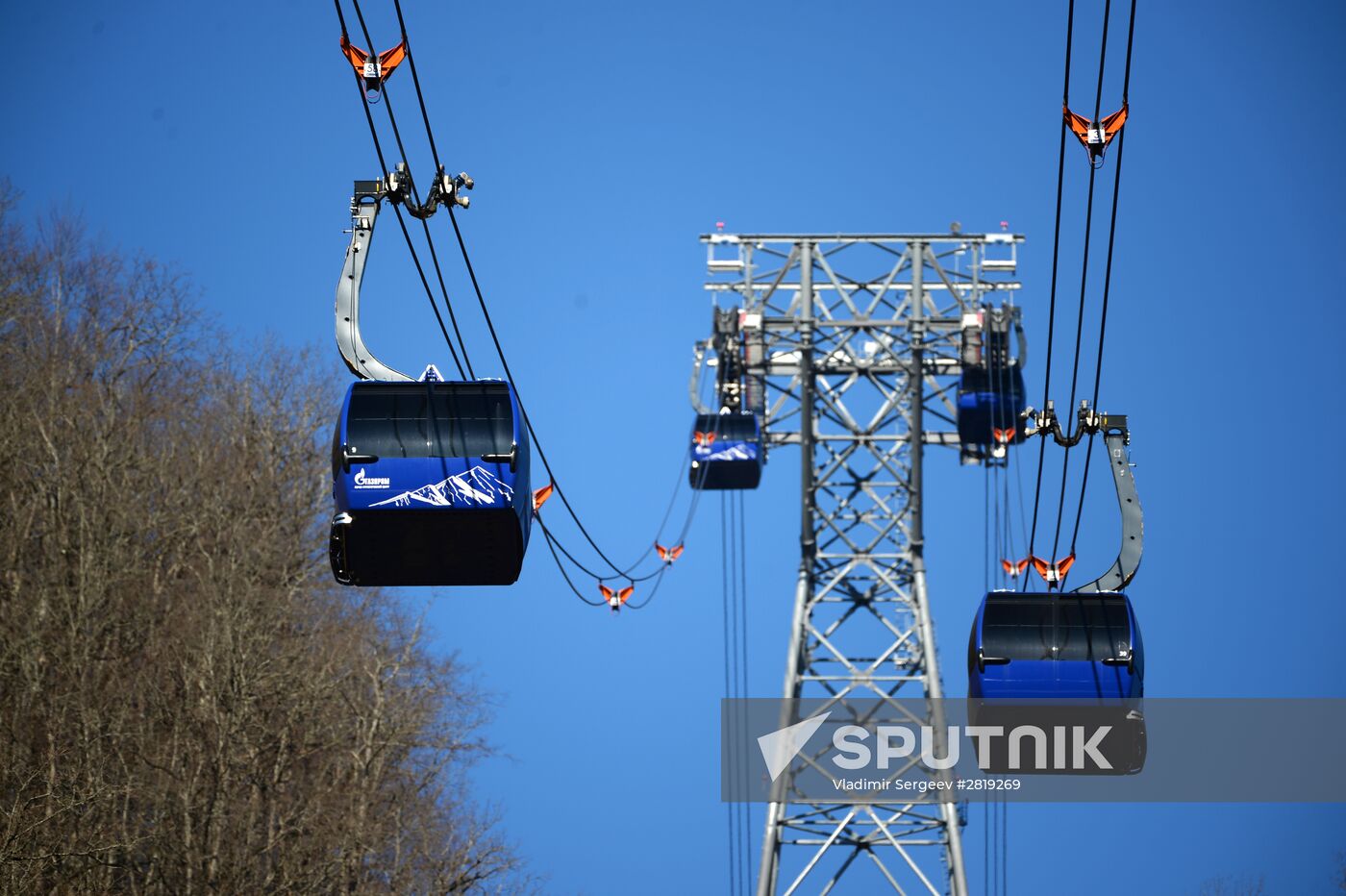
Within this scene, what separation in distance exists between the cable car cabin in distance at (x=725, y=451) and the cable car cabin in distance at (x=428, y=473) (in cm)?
1841

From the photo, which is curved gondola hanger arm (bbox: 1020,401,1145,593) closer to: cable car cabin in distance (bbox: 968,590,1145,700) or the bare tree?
cable car cabin in distance (bbox: 968,590,1145,700)

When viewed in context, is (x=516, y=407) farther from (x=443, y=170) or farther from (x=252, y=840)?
(x=252, y=840)

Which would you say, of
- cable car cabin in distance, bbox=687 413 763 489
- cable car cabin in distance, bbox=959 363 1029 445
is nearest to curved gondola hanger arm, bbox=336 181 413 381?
cable car cabin in distance, bbox=959 363 1029 445

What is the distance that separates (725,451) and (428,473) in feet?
63.2

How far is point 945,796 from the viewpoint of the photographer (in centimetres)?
2828

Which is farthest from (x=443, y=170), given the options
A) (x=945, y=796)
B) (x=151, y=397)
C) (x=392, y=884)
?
(x=151, y=397)

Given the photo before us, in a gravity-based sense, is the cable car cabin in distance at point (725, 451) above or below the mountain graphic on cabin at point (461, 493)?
above

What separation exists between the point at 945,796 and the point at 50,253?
912 inches

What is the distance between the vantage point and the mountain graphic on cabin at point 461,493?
17438 mm

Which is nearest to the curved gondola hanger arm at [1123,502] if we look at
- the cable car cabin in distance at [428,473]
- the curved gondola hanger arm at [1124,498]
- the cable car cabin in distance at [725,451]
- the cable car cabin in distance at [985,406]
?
the curved gondola hanger arm at [1124,498]

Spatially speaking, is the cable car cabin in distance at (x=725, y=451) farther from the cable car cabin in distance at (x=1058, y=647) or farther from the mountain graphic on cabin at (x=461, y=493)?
the mountain graphic on cabin at (x=461, y=493)

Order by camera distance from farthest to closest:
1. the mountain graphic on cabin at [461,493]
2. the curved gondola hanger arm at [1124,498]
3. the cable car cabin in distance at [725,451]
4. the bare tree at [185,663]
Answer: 1. the cable car cabin in distance at [725,451]
2. the bare tree at [185,663]
3. the curved gondola hanger arm at [1124,498]
4. the mountain graphic on cabin at [461,493]

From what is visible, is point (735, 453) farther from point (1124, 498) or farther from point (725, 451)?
point (1124, 498)

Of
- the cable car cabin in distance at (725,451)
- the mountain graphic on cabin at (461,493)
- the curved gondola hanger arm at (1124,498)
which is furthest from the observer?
the cable car cabin in distance at (725,451)
